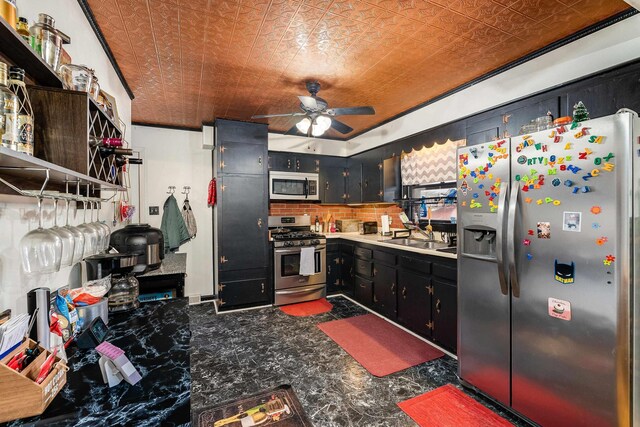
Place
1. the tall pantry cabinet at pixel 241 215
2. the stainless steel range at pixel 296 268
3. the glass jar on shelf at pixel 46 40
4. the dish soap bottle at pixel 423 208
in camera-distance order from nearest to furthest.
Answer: the glass jar on shelf at pixel 46 40
the dish soap bottle at pixel 423 208
the tall pantry cabinet at pixel 241 215
the stainless steel range at pixel 296 268

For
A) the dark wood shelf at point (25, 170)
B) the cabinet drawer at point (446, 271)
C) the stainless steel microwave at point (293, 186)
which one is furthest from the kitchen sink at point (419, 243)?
the dark wood shelf at point (25, 170)

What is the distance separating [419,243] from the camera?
141 inches

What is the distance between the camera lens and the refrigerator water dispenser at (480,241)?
2.04 m

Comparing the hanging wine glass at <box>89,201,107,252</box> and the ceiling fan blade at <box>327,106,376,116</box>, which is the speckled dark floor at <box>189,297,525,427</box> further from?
the ceiling fan blade at <box>327,106,376,116</box>

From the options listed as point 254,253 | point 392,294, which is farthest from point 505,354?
point 254,253

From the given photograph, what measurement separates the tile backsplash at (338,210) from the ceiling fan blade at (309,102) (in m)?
2.18

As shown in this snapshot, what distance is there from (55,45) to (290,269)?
343 centimetres

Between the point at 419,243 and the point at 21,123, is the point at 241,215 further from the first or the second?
the point at 21,123

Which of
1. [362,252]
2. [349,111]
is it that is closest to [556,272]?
[349,111]

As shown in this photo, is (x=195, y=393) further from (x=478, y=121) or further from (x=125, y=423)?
(x=478, y=121)

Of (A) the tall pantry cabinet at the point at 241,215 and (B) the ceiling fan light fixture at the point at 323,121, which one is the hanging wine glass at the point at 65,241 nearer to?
(B) the ceiling fan light fixture at the point at 323,121

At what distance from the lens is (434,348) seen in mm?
2811

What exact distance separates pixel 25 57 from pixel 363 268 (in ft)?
11.8

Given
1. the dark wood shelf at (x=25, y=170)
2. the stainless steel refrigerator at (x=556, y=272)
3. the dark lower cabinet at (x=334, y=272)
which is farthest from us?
the dark lower cabinet at (x=334, y=272)
